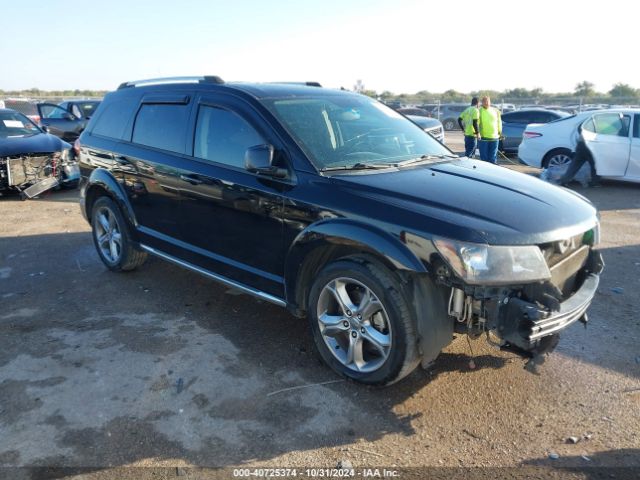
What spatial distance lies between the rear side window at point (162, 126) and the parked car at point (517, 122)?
13078 mm

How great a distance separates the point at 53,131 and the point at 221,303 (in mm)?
12622

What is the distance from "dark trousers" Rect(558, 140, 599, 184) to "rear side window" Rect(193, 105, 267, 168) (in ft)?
26.9

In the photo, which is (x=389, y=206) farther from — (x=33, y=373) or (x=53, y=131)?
(x=53, y=131)

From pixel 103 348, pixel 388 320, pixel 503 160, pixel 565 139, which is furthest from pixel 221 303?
pixel 503 160

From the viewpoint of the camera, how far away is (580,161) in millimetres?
10023

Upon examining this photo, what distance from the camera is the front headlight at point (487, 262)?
2.75 metres

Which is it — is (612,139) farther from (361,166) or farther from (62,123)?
(62,123)

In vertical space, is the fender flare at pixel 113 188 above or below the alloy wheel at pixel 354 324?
above

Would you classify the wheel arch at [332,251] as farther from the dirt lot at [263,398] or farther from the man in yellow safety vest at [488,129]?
the man in yellow safety vest at [488,129]

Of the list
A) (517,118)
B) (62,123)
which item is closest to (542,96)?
(517,118)

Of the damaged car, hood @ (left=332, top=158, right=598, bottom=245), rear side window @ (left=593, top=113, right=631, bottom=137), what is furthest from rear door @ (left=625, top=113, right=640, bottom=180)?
the damaged car

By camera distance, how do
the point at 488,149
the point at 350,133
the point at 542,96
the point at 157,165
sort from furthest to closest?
the point at 542,96
the point at 488,149
the point at 157,165
the point at 350,133

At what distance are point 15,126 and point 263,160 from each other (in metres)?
8.85

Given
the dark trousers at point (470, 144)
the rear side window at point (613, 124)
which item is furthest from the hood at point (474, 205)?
the dark trousers at point (470, 144)
